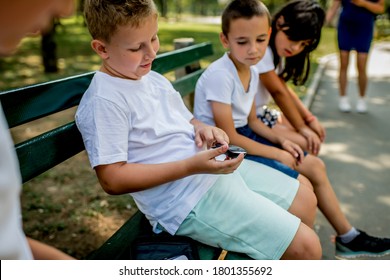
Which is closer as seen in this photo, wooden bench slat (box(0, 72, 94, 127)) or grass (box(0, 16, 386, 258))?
wooden bench slat (box(0, 72, 94, 127))

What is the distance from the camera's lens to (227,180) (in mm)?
1815

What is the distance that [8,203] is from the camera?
79 centimetres

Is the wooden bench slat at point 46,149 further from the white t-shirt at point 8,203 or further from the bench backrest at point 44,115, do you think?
the white t-shirt at point 8,203

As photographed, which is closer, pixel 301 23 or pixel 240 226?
pixel 240 226

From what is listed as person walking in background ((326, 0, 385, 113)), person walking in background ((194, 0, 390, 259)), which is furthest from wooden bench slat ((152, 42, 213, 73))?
person walking in background ((326, 0, 385, 113))

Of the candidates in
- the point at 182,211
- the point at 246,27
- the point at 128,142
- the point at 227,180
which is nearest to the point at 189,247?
the point at 182,211

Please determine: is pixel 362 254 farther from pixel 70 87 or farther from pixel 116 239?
pixel 70 87

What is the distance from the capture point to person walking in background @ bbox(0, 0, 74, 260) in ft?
2.52

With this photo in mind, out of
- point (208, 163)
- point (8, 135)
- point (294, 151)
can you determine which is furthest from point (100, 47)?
point (294, 151)

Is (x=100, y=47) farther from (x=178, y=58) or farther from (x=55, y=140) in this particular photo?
(x=178, y=58)

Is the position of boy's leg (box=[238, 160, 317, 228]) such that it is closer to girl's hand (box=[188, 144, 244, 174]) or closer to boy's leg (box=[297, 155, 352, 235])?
boy's leg (box=[297, 155, 352, 235])

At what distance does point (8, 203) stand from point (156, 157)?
3.13 ft

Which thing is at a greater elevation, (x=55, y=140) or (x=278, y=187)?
(x=55, y=140)

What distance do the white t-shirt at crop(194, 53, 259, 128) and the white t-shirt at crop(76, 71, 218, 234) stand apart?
0.44 meters
